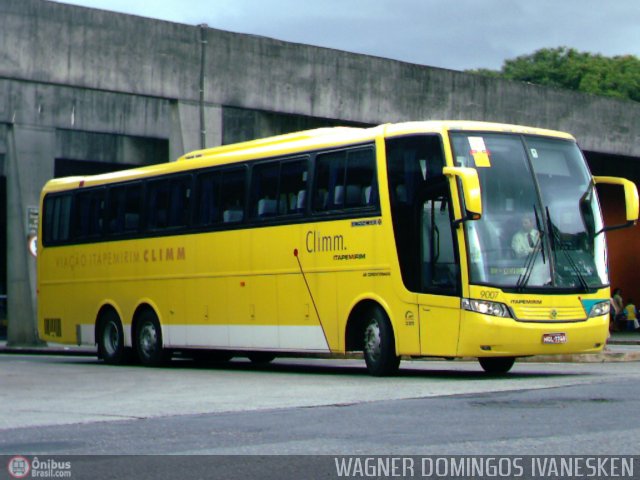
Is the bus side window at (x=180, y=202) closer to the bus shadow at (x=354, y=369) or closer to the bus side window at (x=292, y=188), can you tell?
the bus shadow at (x=354, y=369)

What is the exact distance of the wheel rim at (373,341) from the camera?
751 inches

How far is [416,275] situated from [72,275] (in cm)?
1031

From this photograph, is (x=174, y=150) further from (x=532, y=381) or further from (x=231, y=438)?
(x=231, y=438)

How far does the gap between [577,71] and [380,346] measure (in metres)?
72.5

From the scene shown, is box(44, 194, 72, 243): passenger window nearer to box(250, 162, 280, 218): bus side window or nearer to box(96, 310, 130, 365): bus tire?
box(96, 310, 130, 365): bus tire

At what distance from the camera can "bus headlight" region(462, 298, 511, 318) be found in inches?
703

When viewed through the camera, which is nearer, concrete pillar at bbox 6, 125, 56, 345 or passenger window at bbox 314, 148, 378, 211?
passenger window at bbox 314, 148, 378, 211

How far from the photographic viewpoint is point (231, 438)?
10.7 meters

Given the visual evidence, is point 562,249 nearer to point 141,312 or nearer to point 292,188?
point 292,188

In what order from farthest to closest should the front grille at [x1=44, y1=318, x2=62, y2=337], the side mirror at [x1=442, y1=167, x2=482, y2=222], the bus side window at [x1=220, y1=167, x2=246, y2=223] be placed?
the front grille at [x1=44, y1=318, x2=62, y2=337]
the bus side window at [x1=220, y1=167, x2=246, y2=223]
the side mirror at [x1=442, y1=167, x2=482, y2=222]

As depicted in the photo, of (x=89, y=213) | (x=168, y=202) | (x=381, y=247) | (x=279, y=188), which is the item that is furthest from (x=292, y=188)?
(x=89, y=213)

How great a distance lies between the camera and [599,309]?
18688mm

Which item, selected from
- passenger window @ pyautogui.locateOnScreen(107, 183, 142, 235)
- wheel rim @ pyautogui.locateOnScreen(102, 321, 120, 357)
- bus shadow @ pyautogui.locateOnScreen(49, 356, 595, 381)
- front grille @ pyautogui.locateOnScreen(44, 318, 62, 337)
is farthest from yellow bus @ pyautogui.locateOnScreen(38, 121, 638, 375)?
front grille @ pyautogui.locateOnScreen(44, 318, 62, 337)

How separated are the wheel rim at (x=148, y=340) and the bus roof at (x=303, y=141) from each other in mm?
2712
